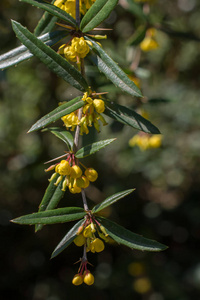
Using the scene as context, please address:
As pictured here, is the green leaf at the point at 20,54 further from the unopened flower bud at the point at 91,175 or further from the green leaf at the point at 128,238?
the green leaf at the point at 128,238

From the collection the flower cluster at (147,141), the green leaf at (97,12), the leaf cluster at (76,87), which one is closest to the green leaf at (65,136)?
the leaf cluster at (76,87)

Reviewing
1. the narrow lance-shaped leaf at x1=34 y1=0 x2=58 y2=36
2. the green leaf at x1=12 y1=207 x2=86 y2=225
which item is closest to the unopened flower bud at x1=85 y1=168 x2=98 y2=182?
the green leaf at x1=12 y1=207 x2=86 y2=225

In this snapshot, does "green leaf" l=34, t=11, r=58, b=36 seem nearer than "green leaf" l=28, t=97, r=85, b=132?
No

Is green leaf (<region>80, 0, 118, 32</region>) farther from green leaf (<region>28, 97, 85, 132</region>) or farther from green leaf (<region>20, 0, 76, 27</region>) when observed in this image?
green leaf (<region>28, 97, 85, 132</region>)

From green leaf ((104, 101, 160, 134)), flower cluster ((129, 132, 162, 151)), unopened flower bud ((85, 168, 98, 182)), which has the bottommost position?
flower cluster ((129, 132, 162, 151))

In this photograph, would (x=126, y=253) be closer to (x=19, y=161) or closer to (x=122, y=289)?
(x=122, y=289)

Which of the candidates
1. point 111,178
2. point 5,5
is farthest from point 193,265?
point 5,5

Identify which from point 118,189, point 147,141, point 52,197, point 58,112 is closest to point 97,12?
point 58,112
